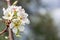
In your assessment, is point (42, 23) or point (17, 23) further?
point (42, 23)

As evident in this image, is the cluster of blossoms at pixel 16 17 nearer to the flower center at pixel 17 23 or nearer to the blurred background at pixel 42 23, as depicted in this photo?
the flower center at pixel 17 23

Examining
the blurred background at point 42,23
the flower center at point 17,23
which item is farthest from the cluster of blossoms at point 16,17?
the blurred background at point 42,23

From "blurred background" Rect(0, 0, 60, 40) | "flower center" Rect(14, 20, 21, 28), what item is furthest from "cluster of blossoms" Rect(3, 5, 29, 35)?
"blurred background" Rect(0, 0, 60, 40)

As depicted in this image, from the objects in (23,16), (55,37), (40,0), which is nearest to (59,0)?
(40,0)

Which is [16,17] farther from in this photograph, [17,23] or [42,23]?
[42,23]

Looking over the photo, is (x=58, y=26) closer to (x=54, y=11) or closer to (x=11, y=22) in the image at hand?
(x=54, y=11)

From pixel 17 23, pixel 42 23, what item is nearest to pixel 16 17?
pixel 17 23

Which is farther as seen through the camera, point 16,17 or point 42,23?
point 42,23

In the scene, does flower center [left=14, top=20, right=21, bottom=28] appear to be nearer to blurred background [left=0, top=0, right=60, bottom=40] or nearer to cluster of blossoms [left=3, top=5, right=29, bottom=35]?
cluster of blossoms [left=3, top=5, right=29, bottom=35]
